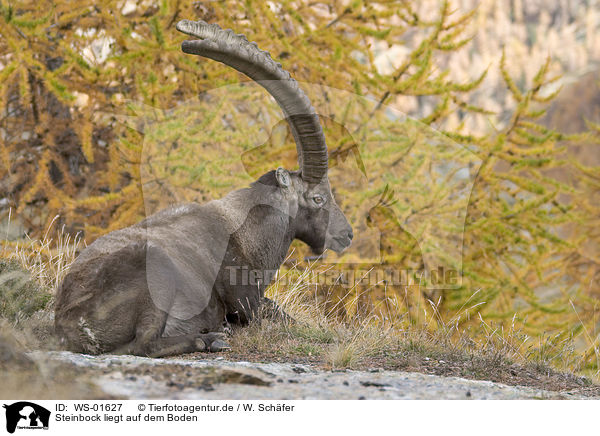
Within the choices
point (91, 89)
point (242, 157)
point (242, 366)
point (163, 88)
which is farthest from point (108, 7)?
point (242, 366)

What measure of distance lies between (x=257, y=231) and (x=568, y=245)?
8218mm

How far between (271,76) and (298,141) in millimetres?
780

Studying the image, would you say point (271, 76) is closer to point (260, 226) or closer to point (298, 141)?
point (298, 141)

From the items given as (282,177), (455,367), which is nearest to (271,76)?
(282,177)

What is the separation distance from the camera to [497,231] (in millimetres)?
12625

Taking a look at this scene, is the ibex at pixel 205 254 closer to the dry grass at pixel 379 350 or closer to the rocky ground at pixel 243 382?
the dry grass at pixel 379 350

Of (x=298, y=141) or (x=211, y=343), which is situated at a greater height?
(x=298, y=141)

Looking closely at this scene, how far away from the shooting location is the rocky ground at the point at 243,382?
3.99 m

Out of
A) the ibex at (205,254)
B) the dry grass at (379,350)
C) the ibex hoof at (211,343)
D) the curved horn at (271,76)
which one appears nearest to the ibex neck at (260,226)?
the ibex at (205,254)

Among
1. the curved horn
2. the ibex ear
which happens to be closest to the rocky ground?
the ibex ear

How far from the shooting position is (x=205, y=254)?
20.7 ft

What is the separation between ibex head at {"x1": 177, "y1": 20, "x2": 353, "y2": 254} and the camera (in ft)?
19.8

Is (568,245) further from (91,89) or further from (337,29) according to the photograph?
(91,89)
